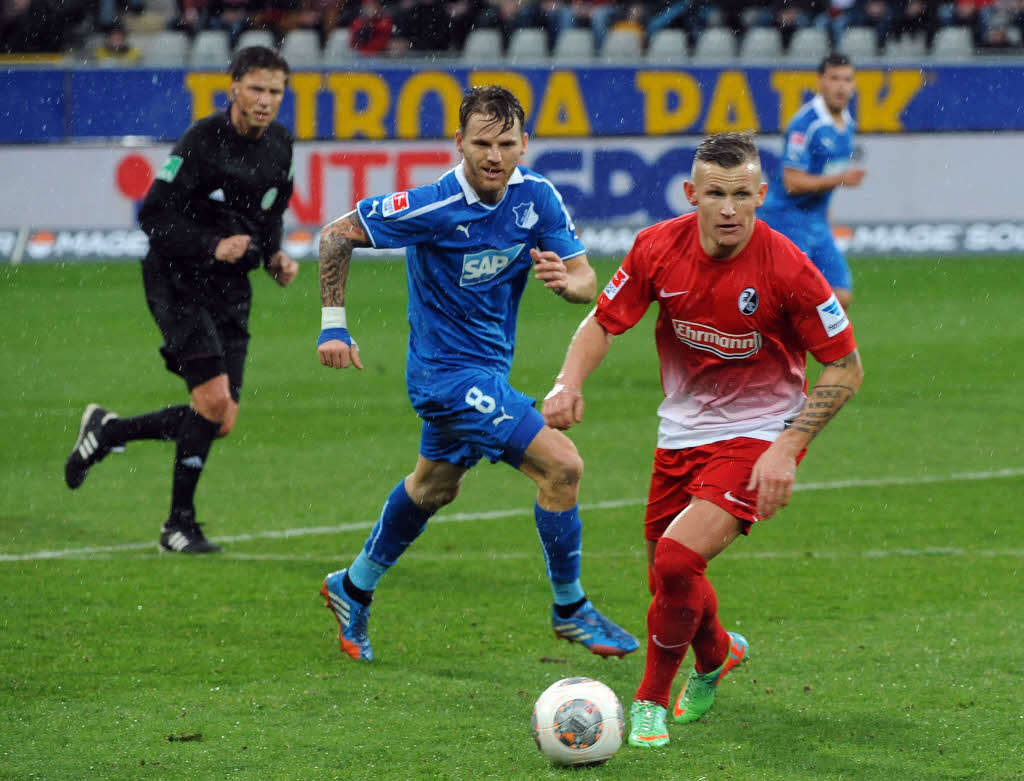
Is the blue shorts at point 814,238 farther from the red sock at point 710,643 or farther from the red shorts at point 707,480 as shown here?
the red sock at point 710,643

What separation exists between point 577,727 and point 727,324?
1230 millimetres

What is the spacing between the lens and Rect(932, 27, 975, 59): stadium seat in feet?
Result: 66.6

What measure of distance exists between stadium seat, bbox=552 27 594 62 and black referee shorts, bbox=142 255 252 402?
14244 mm

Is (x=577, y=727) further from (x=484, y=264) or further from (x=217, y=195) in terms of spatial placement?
(x=217, y=195)

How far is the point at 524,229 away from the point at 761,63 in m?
15.0

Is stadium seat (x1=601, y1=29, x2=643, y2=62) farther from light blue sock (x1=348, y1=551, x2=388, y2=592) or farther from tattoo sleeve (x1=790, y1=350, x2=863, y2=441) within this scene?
tattoo sleeve (x1=790, y1=350, x2=863, y2=441)

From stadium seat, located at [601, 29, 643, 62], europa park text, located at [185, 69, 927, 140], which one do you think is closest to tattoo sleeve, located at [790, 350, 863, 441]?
europa park text, located at [185, 69, 927, 140]

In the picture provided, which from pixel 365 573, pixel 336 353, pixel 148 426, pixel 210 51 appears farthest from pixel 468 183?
pixel 210 51

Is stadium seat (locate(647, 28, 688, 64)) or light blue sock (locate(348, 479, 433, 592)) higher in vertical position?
stadium seat (locate(647, 28, 688, 64))

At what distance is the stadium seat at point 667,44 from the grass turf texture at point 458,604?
984 centimetres

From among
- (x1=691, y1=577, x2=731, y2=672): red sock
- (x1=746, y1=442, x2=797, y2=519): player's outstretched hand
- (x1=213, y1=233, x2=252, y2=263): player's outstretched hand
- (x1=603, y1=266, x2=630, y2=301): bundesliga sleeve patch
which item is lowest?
(x1=691, y1=577, x2=731, y2=672): red sock

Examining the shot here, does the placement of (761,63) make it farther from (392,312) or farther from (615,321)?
(615,321)

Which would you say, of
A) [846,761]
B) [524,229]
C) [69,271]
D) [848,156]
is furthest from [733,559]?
[69,271]

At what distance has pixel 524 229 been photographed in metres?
5.48
